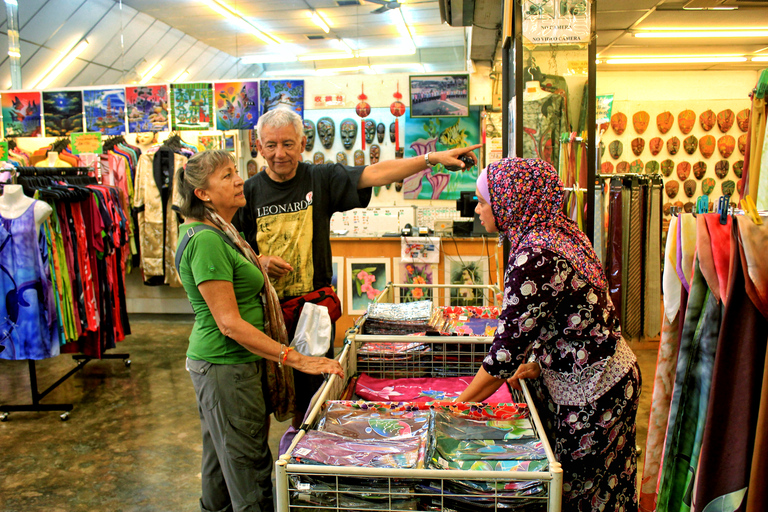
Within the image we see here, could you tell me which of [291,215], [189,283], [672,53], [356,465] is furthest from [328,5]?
[356,465]

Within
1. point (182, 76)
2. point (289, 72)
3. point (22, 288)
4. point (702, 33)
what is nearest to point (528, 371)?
point (22, 288)

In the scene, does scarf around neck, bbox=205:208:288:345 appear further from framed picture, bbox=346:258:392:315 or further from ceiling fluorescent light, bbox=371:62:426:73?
ceiling fluorescent light, bbox=371:62:426:73

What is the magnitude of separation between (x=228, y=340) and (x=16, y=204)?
2508mm

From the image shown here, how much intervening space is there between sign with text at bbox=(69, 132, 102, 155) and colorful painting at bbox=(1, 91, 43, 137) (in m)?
0.58

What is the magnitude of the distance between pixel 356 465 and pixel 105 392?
3837 millimetres

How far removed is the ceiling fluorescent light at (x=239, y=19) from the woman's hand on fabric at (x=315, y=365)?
8386mm

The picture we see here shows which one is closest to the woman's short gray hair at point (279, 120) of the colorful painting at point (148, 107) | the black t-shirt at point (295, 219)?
the black t-shirt at point (295, 219)

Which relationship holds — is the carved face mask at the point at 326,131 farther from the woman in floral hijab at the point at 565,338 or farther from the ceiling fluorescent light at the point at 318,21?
the woman in floral hijab at the point at 565,338

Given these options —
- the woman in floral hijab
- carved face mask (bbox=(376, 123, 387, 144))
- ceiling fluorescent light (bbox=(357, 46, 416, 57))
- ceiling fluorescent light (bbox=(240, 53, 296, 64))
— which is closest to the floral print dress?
the woman in floral hijab

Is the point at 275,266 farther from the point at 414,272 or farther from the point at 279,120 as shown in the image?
the point at 414,272

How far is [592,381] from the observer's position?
4.92 ft

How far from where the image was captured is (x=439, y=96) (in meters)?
6.02

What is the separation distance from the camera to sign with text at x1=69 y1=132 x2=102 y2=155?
21.2 ft

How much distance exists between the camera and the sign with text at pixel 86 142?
6453mm
